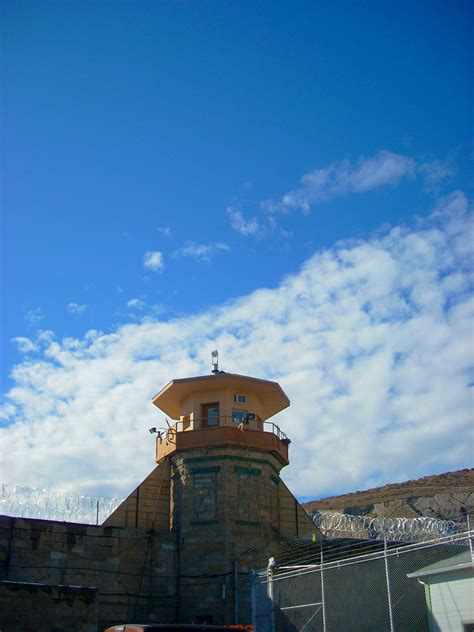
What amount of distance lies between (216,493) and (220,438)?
1.71 meters

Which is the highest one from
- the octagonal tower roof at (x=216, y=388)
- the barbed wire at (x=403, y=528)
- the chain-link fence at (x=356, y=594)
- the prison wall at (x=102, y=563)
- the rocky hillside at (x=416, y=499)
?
the rocky hillside at (x=416, y=499)

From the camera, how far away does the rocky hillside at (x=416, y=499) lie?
186 ft

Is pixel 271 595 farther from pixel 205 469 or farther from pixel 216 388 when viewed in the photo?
pixel 216 388

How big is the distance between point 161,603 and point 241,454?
16.4ft

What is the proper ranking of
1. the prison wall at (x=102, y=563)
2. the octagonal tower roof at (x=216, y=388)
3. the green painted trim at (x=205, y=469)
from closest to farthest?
the prison wall at (x=102, y=563), the green painted trim at (x=205, y=469), the octagonal tower roof at (x=216, y=388)

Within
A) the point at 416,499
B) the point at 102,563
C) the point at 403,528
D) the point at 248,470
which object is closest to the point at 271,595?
the point at 248,470

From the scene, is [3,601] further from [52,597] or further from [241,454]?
[241,454]

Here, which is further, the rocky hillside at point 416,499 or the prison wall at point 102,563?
the rocky hillside at point 416,499

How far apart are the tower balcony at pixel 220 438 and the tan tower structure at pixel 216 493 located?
0.11 feet

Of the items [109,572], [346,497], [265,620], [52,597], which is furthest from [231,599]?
[346,497]

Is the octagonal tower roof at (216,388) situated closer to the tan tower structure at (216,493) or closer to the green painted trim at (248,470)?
the tan tower structure at (216,493)

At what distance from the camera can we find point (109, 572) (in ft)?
71.4

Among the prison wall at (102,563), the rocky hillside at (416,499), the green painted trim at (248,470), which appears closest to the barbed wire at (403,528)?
the green painted trim at (248,470)

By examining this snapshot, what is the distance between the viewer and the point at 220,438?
23.5 m
